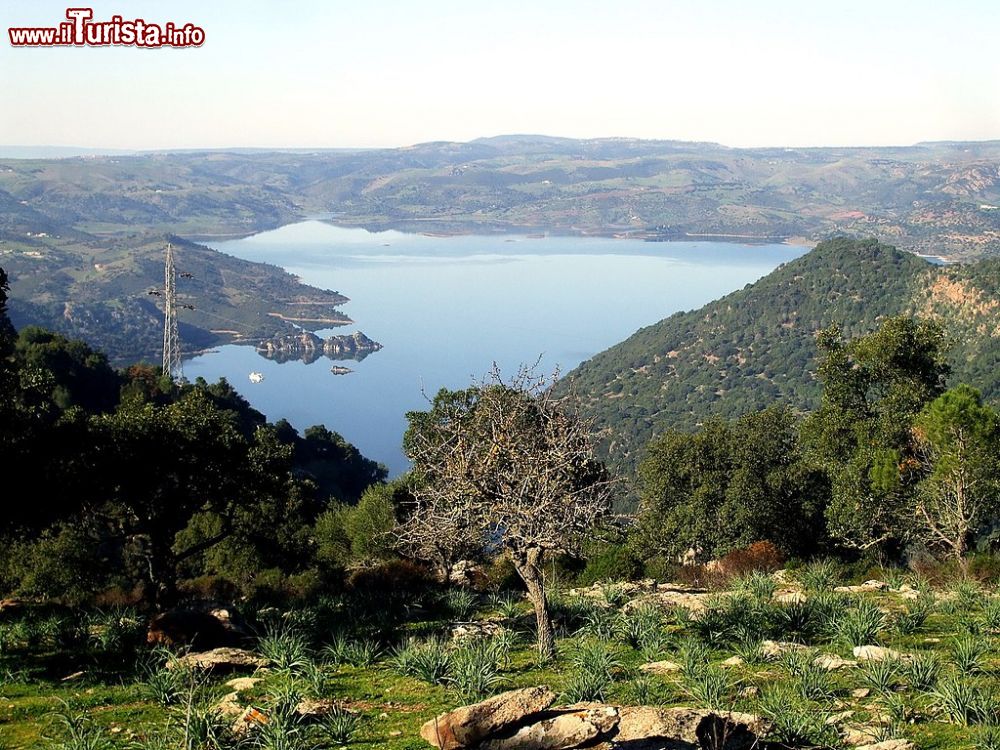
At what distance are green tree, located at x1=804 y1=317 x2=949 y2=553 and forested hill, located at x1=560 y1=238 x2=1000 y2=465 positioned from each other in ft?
133

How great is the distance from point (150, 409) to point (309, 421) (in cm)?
9895

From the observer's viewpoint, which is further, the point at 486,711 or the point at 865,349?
the point at 865,349

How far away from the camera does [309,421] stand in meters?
114

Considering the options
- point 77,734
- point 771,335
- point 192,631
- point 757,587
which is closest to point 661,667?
point 757,587

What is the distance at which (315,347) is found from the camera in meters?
158

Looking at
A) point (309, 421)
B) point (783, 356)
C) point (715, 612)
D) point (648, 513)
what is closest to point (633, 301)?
point (309, 421)

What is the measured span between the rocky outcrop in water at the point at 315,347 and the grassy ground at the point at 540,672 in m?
141

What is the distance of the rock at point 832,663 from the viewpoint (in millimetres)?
8938

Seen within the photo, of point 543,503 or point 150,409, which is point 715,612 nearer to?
point 543,503

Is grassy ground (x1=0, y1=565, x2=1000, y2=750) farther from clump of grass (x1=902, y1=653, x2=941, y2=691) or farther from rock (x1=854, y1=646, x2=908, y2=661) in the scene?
rock (x1=854, y1=646, x2=908, y2=661)

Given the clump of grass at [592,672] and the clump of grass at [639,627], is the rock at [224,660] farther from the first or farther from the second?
the clump of grass at [639,627]

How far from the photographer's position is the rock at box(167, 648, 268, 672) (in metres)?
9.14

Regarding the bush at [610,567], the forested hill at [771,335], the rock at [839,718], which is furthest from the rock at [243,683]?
the forested hill at [771,335]

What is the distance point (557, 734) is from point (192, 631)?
18.3 feet
